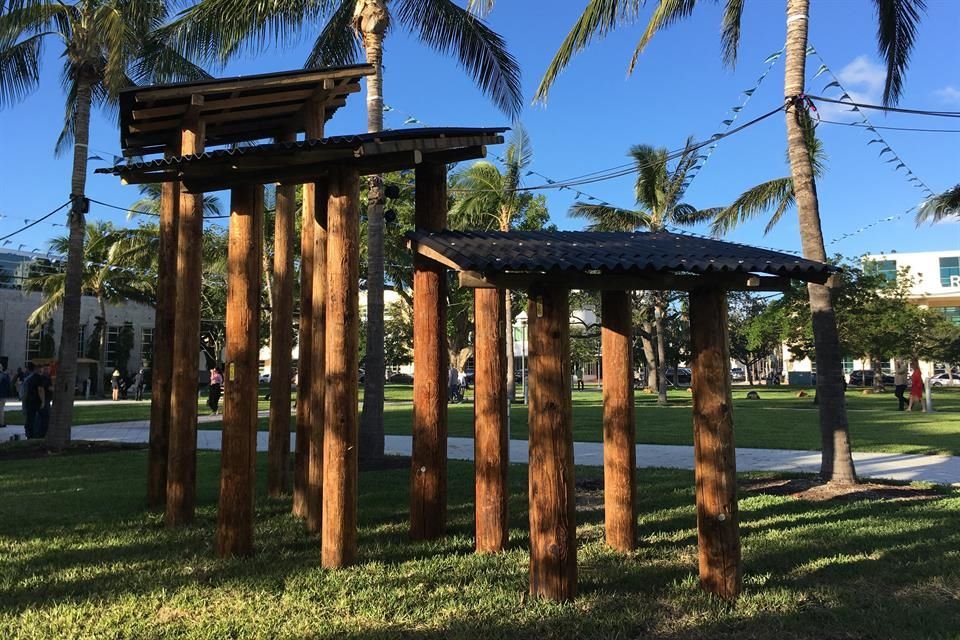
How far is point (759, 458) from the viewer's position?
37.0 feet

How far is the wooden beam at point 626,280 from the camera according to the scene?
A: 4441 mm

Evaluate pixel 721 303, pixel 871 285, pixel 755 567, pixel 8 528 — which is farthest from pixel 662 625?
pixel 871 285

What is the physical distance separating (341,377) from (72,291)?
9.22 m

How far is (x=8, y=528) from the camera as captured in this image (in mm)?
6320

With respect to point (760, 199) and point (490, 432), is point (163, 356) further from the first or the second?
point (760, 199)

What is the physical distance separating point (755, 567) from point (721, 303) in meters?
1.97

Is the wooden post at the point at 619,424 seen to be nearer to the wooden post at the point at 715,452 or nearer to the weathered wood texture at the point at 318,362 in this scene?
the wooden post at the point at 715,452

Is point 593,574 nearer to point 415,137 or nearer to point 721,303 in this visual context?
point 721,303

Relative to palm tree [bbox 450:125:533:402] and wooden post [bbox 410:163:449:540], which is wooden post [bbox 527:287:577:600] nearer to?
wooden post [bbox 410:163:449:540]

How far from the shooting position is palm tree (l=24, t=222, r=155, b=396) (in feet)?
108

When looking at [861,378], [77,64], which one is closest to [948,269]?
[861,378]

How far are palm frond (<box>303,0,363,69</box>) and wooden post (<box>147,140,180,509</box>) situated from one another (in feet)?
18.4

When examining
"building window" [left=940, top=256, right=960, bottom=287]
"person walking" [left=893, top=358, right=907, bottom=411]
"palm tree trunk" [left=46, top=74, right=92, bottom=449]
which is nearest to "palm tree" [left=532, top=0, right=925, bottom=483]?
"palm tree trunk" [left=46, top=74, right=92, bottom=449]

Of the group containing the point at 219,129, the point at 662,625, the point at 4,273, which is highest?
the point at 4,273
